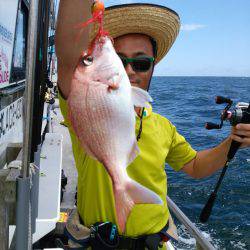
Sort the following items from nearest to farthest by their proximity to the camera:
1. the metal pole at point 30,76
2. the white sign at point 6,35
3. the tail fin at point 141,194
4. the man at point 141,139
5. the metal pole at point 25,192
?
the tail fin at point 141,194
the metal pole at point 30,76
the metal pole at point 25,192
the man at point 141,139
the white sign at point 6,35

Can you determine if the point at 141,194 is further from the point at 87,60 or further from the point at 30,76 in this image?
the point at 30,76

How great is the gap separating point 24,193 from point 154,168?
0.74 metres

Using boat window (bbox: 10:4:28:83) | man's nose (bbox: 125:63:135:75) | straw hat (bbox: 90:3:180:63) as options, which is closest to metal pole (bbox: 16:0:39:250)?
man's nose (bbox: 125:63:135:75)

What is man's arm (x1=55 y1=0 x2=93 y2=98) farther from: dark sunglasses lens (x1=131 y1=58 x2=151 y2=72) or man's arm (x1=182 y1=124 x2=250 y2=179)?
man's arm (x1=182 y1=124 x2=250 y2=179)

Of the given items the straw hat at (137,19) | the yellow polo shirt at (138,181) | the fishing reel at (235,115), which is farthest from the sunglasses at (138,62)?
the fishing reel at (235,115)

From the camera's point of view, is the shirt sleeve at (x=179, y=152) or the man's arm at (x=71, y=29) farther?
the shirt sleeve at (x=179, y=152)

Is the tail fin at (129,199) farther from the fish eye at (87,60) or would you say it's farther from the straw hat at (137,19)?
the straw hat at (137,19)

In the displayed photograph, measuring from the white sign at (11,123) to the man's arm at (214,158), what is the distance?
65.6 inches

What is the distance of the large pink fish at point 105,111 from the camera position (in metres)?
1.17

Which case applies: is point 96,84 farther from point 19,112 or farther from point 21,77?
point 21,77

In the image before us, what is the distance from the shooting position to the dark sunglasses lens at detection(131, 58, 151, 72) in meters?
1.72

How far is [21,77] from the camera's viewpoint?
4.66 meters

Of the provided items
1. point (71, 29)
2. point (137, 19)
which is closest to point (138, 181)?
point (137, 19)

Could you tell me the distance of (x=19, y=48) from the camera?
14.7ft
